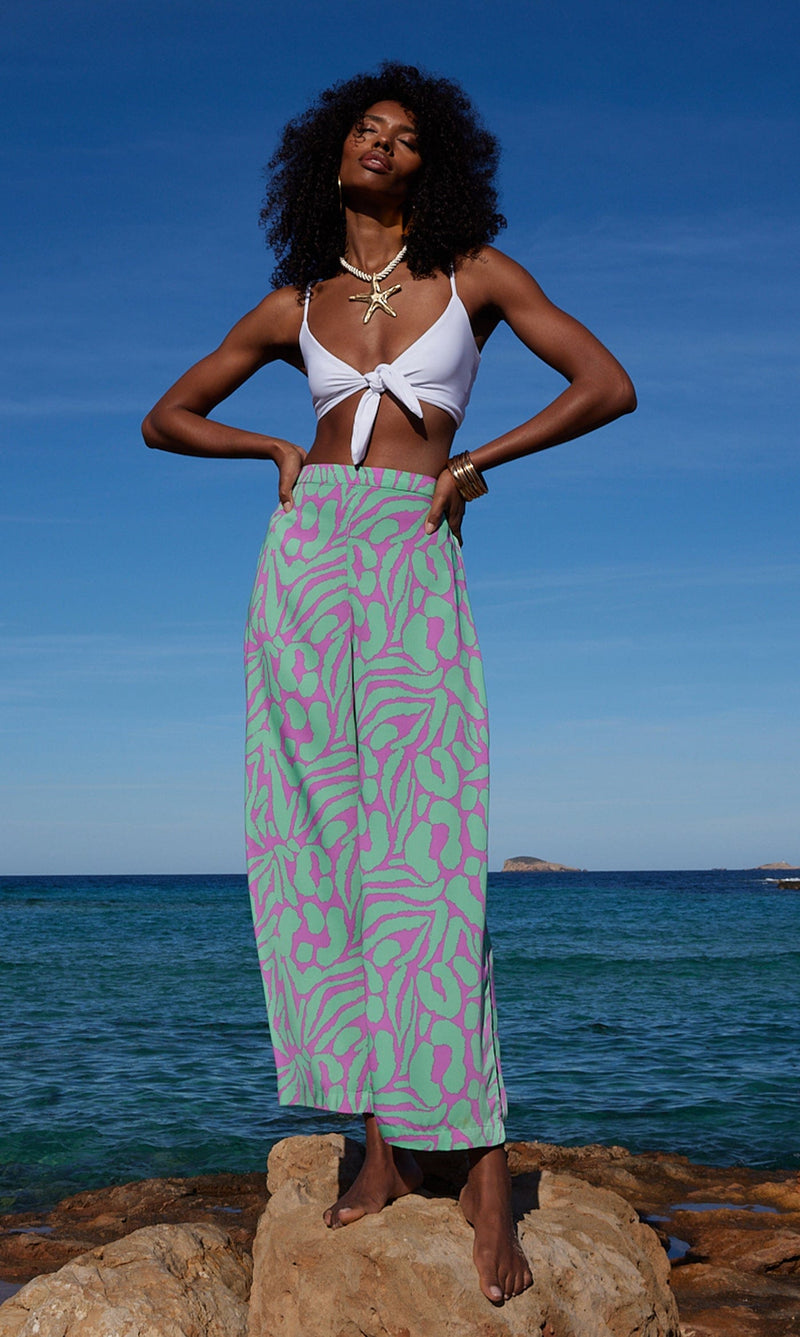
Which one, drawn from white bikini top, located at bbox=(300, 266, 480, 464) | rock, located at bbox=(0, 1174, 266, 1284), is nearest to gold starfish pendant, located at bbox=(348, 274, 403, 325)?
white bikini top, located at bbox=(300, 266, 480, 464)

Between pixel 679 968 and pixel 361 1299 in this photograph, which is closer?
pixel 361 1299

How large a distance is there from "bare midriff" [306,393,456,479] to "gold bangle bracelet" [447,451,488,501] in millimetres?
113

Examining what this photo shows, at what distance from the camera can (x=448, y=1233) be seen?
3020 millimetres

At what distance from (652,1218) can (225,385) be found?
4575 millimetres

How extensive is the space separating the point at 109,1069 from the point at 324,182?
9369mm


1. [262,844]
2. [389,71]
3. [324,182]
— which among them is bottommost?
[262,844]

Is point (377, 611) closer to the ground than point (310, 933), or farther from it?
farther from it

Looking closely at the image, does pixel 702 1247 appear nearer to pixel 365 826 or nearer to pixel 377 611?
pixel 365 826

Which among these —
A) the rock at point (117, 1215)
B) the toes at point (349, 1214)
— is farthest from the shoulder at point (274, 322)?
the rock at point (117, 1215)

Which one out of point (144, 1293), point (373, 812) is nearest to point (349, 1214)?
point (144, 1293)

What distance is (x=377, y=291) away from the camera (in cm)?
326

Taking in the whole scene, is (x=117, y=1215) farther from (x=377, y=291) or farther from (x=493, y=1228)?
(x=377, y=291)

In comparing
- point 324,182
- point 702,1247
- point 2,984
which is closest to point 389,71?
point 324,182

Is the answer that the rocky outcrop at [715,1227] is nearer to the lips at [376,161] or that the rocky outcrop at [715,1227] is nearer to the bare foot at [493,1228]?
the bare foot at [493,1228]
